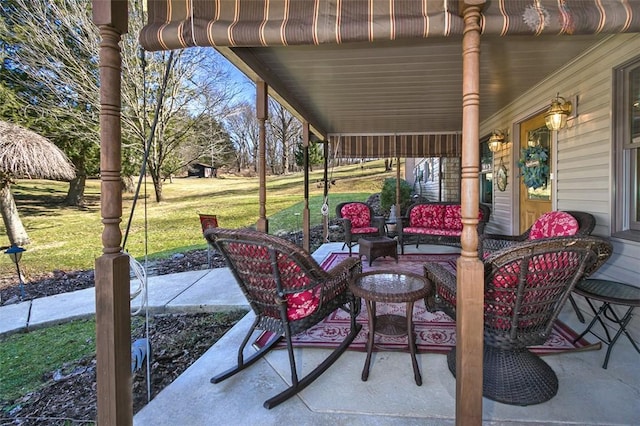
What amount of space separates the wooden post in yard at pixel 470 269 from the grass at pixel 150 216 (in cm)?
198

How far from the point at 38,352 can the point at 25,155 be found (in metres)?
3.05

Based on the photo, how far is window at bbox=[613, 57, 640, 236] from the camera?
2.85m

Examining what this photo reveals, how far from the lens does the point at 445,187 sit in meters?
10.5

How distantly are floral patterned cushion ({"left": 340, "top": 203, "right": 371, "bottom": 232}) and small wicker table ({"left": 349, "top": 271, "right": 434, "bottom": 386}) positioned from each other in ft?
12.9

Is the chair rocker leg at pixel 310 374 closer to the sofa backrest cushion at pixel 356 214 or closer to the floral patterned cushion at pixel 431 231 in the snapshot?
the floral patterned cushion at pixel 431 231

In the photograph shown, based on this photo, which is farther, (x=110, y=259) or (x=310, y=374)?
(x=310, y=374)

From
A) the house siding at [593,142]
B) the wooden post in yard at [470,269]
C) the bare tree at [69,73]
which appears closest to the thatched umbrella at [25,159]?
the bare tree at [69,73]

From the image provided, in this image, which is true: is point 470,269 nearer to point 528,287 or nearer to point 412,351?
point 528,287

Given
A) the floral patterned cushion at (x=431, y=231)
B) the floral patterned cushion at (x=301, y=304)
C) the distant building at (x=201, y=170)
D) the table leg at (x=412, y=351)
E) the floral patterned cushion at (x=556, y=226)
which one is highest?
the distant building at (x=201, y=170)

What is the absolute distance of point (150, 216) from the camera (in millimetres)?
9195

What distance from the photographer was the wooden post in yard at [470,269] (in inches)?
62.8

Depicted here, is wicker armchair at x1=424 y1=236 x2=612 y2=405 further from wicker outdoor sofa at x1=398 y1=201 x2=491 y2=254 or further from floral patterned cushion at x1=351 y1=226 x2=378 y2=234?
floral patterned cushion at x1=351 y1=226 x2=378 y2=234

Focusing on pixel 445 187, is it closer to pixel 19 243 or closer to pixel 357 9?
pixel 357 9

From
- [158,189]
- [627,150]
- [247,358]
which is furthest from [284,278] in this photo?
[158,189]
